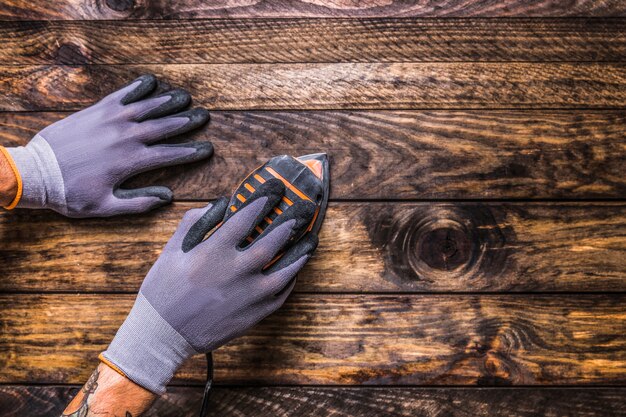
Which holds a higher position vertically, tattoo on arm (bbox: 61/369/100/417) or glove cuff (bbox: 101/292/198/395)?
glove cuff (bbox: 101/292/198/395)

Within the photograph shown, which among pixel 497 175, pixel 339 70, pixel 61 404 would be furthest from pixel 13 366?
pixel 497 175

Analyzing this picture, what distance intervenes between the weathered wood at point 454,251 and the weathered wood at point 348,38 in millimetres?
274

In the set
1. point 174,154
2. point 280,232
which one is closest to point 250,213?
point 280,232

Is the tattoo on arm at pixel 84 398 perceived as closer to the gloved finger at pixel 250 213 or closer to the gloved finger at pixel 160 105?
the gloved finger at pixel 250 213

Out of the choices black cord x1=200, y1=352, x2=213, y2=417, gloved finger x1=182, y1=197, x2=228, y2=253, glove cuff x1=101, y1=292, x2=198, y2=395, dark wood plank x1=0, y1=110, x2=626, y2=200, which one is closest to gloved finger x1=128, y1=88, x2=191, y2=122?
dark wood plank x1=0, y1=110, x2=626, y2=200

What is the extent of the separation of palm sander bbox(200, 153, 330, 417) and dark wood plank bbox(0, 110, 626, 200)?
5 centimetres

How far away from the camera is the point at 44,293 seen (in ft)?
3.32

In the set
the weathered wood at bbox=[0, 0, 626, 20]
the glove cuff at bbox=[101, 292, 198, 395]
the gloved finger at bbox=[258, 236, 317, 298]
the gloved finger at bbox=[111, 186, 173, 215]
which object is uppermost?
the weathered wood at bbox=[0, 0, 626, 20]

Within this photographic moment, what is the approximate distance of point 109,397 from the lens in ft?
2.97

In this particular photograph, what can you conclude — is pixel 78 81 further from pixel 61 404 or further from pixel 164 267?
pixel 61 404

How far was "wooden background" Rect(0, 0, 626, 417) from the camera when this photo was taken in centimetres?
100

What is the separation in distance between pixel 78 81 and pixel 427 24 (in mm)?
637

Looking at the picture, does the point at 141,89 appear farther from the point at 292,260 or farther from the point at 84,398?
the point at 84,398

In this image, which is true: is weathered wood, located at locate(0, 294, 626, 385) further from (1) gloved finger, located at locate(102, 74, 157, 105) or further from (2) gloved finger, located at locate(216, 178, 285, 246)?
(1) gloved finger, located at locate(102, 74, 157, 105)
